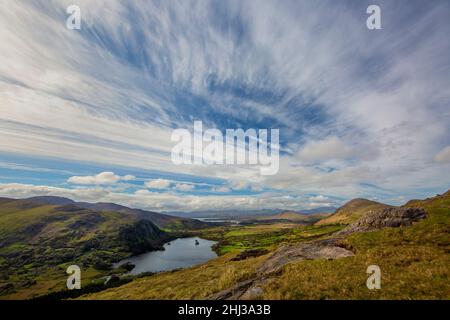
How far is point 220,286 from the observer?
1880cm

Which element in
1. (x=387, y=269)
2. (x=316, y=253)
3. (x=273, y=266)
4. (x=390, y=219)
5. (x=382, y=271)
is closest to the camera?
(x=382, y=271)

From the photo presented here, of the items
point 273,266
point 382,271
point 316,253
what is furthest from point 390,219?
point 273,266

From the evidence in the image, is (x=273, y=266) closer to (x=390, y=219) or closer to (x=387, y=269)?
(x=387, y=269)

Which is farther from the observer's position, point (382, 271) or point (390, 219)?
point (390, 219)

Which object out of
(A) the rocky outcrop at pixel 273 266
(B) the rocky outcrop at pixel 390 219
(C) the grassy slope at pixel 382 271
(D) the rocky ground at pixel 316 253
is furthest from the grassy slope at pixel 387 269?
(B) the rocky outcrop at pixel 390 219

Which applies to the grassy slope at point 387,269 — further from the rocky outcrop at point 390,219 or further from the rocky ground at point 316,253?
the rocky outcrop at point 390,219

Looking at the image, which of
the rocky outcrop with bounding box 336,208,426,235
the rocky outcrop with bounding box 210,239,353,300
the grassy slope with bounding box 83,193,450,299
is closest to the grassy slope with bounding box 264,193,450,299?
the grassy slope with bounding box 83,193,450,299

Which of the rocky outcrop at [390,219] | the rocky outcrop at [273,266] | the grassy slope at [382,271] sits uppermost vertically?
the rocky outcrop at [390,219]

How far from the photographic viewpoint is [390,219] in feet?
90.9

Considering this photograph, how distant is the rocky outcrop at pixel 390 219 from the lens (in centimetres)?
2653
